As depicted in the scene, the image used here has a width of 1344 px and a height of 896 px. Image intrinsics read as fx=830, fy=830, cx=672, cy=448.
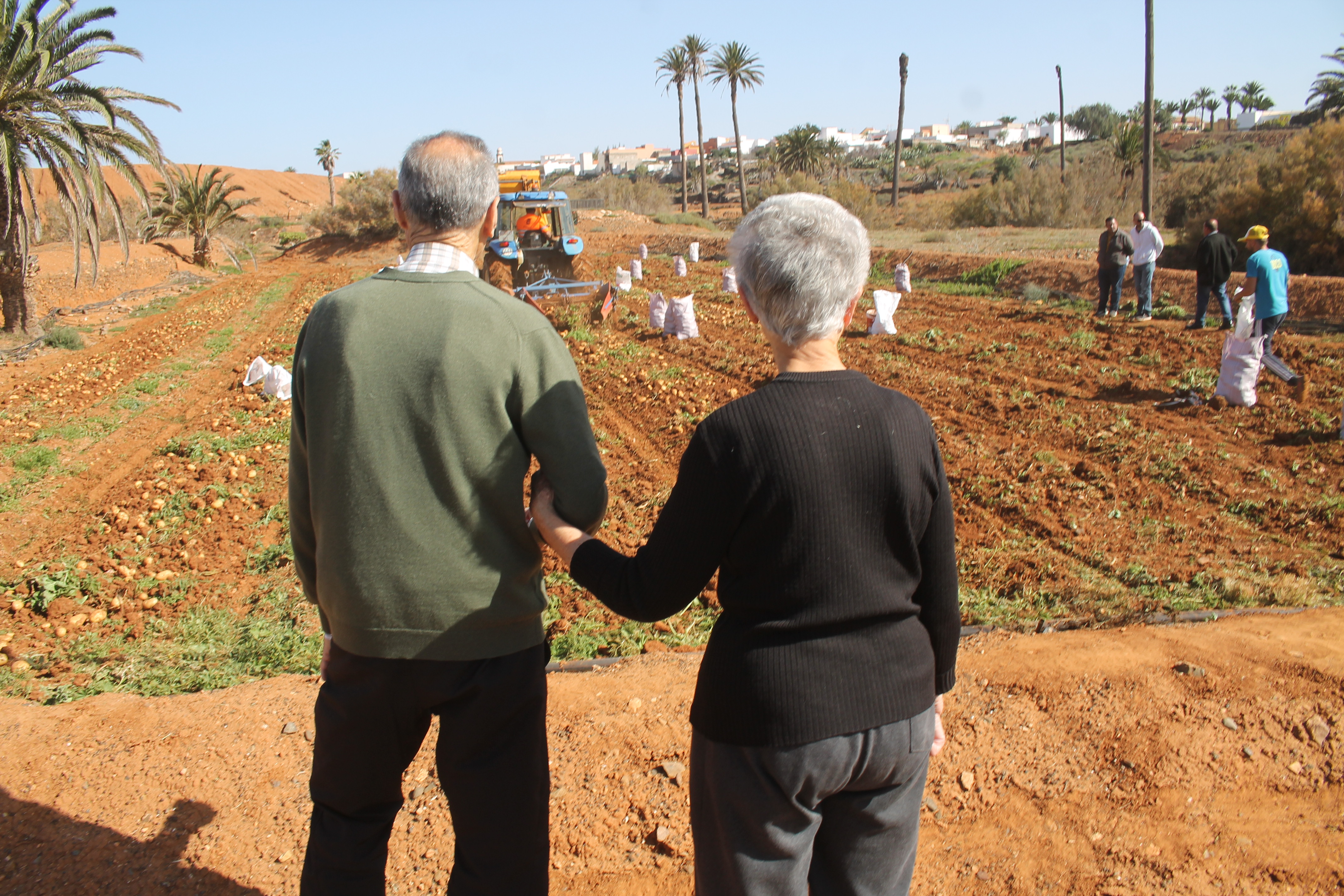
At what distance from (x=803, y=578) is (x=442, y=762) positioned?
0.87 meters

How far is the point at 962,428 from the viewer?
7453 mm

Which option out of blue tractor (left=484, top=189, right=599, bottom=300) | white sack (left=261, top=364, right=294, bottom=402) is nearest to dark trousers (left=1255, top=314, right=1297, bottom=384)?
blue tractor (left=484, top=189, right=599, bottom=300)

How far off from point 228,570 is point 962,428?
19.3ft

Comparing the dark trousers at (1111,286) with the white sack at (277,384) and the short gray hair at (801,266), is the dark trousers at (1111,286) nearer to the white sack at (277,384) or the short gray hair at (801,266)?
the white sack at (277,384)

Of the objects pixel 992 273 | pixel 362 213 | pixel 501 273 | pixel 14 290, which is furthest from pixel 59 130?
pixel 362 213

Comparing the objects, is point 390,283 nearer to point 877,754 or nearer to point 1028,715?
point 877,754

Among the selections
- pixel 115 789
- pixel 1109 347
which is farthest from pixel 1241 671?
pixel 1109 347

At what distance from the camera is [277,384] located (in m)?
9.11

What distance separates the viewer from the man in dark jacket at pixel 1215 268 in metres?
10.6

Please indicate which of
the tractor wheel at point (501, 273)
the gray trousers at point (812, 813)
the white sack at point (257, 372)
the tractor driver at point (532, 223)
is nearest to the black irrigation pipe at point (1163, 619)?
the gray trousers at point (812, 813)

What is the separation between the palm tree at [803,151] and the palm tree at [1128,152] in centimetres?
1726

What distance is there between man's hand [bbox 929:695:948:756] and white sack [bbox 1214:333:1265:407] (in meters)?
7.54

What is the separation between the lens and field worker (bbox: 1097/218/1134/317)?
11945 millimetres

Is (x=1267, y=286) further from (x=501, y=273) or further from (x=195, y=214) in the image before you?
(x=195, y=214)
